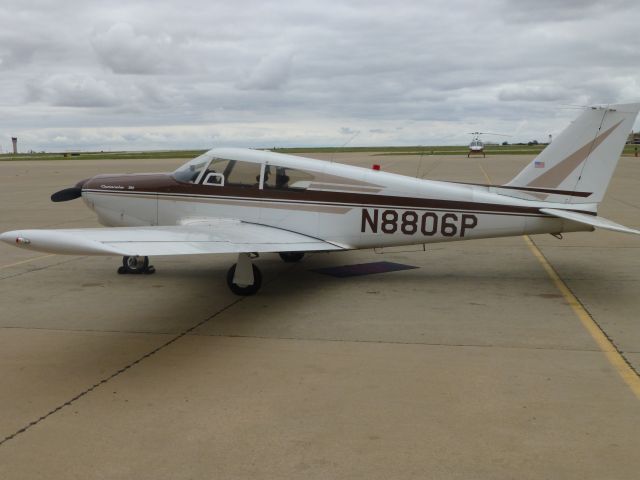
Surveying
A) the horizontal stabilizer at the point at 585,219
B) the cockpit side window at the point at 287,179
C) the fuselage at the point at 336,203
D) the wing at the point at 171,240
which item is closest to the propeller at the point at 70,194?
the fuselage at the point at 336,203

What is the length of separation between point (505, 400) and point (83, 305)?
558 centimetres

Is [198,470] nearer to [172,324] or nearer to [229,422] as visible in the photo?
[229,422]

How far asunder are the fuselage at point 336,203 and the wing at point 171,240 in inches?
11.6

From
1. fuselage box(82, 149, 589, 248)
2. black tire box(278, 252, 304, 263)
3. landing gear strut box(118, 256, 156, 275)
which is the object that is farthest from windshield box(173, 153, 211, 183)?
black tire box(278, 252, 304, 263)

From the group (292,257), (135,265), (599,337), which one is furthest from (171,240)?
(599,337)

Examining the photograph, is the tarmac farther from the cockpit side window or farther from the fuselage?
the cockpit side window

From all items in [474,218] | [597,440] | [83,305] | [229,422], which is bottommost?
[83,305]

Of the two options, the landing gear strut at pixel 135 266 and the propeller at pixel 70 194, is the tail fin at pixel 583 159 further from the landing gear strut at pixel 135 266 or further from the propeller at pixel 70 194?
the propeller at pixel 70 194

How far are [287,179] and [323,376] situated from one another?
436 centimetres

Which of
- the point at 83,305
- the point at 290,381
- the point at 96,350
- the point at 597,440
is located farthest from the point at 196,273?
the point at 597,440

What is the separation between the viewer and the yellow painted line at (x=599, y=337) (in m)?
5.15

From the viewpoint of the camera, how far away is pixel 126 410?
4613 mm

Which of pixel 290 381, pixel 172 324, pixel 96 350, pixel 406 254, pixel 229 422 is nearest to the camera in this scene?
pixel 229 422

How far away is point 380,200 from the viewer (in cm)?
881
